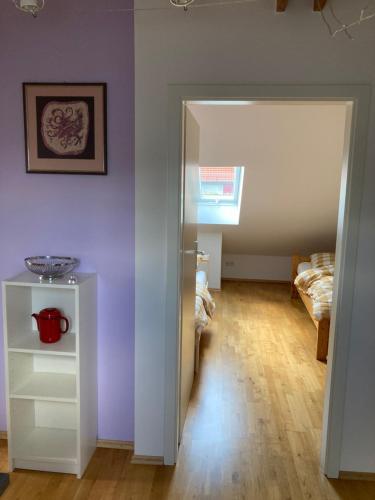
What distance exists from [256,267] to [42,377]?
15.0 feet

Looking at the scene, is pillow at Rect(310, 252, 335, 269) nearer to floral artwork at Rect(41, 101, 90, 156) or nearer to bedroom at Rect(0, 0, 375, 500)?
bedroom at Rect(0, 0, 375, 500)

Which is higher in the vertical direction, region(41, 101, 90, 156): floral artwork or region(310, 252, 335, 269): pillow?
region(41, 101, 90, 156): floral artwork

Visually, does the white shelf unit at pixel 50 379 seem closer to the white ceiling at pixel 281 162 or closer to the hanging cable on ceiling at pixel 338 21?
the hanging cable on ceiling at pixel 338 21

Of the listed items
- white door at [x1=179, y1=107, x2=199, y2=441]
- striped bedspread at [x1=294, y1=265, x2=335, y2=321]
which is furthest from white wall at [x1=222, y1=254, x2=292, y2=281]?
white door at [x1=179, y1=107, x2=199, y2=441]

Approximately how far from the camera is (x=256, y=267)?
638cm

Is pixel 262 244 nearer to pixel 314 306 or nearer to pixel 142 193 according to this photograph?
pixel 314 306

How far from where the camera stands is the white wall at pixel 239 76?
6.07 ft

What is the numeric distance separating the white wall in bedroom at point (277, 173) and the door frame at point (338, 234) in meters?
0.71

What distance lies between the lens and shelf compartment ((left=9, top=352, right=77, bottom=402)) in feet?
6.76

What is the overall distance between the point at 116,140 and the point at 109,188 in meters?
0.24

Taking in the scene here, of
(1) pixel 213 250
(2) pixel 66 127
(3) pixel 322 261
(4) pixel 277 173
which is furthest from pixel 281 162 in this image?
(2) pixel 66 127

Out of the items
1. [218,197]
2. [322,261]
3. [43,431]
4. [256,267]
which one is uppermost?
[218,197]

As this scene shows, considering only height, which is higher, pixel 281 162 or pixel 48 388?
pixel 281 162

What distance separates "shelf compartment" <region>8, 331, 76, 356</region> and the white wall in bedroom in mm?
1927
